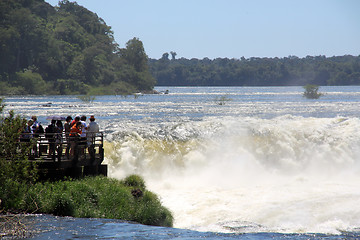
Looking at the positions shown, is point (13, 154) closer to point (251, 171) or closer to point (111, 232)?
point (111, 232)

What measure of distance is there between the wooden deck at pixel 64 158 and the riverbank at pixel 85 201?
57 centimetres

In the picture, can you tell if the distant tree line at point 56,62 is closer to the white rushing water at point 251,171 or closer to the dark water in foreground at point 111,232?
the white rushing water at point 251,171

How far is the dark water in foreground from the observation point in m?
16.9

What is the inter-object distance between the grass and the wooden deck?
576 mm

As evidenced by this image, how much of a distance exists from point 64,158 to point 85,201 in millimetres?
3035

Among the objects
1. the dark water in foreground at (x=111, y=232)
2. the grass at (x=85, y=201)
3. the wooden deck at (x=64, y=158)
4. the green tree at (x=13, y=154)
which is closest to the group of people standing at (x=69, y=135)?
the wooden deck at (x=64, y=158)

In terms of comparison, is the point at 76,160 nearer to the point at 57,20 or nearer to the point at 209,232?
the point at 209,232

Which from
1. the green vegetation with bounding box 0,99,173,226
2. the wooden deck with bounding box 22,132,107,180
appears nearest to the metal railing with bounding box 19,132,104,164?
the wooden deck with bounding box 22,132,107,180

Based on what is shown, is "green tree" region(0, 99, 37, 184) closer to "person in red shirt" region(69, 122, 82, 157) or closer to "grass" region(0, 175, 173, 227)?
"grass" region(0, 175, 173, 227)

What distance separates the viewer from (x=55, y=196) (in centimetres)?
1923

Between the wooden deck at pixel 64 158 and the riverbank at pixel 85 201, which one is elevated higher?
the wooden deck at pixel 64 158

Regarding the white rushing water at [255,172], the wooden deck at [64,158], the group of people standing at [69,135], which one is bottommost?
the white rushing water at [255,172]

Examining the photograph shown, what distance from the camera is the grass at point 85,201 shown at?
736 inches

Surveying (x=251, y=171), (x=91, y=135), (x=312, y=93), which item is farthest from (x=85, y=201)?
(x=312, y=93)
